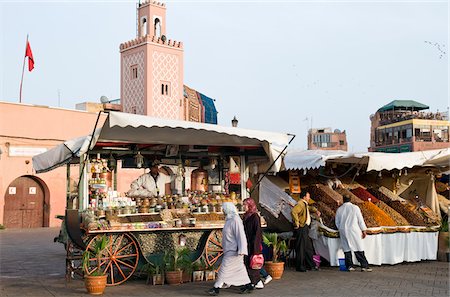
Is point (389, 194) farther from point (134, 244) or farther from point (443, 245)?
point (134, 244)

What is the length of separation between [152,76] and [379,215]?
24.9 m

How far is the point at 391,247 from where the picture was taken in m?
10.3

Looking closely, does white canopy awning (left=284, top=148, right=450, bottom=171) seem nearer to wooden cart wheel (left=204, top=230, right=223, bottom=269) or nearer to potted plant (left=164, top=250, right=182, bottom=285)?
wooden cart wheel (left=204, top=230, right=223, bottom=269)

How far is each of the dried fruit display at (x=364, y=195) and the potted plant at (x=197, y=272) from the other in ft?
14.2

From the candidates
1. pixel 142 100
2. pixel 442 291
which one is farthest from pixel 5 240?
pixel 142 100

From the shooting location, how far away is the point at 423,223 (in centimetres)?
1090

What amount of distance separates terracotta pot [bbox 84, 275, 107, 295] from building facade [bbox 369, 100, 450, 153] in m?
50.8

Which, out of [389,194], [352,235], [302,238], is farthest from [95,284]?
[389,194]

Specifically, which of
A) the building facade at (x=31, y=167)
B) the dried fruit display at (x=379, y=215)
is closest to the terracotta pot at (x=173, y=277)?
the dried fruit display at (x=379, y=215)

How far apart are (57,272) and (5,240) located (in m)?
8.32

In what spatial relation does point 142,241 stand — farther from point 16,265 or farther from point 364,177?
point 364,177

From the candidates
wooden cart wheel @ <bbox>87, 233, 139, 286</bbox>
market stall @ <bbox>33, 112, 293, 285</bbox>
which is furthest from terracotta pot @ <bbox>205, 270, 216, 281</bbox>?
wooden cart wheel @ <bbox>87, 233, 139, 286</bbox>

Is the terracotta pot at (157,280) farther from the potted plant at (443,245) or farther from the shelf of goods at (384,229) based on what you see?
the potted plant at (443,245)

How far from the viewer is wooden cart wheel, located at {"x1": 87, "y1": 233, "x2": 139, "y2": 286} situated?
27.3ft
